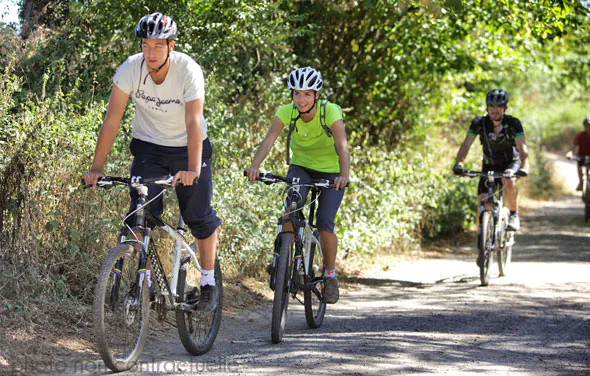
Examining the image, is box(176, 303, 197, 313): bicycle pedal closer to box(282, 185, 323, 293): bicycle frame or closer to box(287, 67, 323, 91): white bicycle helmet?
box(282, 185, 323, 293): bicycle frame

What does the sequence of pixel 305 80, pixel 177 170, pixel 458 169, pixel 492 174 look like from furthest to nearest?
1. pixel 492 174
2. pixel 458 169
3. pixel 305 80
4. pixel 177 170

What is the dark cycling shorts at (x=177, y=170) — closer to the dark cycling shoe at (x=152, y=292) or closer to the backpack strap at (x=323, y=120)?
the dark cycling shoe at (x=152, y=292)

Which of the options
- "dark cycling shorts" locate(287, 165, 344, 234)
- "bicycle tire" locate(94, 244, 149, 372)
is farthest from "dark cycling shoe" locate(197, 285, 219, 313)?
"dark cycling shorts" locate(287, 165, 344, 234)

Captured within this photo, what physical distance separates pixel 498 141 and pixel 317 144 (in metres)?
3.69

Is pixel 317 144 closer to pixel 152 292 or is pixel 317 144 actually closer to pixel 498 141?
pixel 152 292

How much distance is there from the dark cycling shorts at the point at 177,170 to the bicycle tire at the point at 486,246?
15.6 ft

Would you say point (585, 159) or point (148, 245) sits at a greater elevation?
point (585, 159)

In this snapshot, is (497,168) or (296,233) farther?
(497,168)

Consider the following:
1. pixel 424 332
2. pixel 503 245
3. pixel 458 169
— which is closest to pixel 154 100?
pixel 424 332

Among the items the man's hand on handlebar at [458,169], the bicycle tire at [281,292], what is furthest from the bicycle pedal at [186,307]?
the man's hand on handlebar at [458,169]

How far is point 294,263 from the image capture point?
21.3 ft

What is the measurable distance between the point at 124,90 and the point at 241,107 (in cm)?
449

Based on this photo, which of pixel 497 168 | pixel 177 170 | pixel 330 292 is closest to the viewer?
A: pixel 177 170

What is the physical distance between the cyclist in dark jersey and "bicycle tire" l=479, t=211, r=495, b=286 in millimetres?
265
